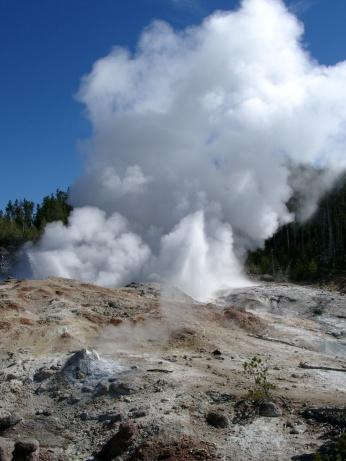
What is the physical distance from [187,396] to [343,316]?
14234mm

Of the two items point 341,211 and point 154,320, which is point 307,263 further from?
point 154,320

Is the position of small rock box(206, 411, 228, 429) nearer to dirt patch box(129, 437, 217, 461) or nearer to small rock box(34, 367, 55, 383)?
dirt patch box(129, 437, 217, 461)

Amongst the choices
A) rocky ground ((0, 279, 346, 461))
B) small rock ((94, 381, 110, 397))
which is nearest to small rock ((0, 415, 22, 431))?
rocky ground ((0, 279, 346, 461))

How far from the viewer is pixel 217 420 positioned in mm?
11523

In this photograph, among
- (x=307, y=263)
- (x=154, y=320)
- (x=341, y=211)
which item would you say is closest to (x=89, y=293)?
(x=154, y=320)

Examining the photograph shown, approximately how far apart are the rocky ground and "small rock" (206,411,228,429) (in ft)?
0.09

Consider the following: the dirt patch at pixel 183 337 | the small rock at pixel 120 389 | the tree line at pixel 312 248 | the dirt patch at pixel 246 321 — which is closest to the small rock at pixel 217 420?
the small rock at pixel 120 389

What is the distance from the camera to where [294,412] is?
38.7 ft

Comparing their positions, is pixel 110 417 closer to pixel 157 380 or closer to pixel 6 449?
pixel 157 380

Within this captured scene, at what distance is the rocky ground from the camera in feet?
A: 36.0

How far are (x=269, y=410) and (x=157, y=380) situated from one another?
123 inches

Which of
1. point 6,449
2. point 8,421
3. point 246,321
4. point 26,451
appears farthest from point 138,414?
point 246,321

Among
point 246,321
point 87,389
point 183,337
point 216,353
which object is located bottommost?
point 87,389

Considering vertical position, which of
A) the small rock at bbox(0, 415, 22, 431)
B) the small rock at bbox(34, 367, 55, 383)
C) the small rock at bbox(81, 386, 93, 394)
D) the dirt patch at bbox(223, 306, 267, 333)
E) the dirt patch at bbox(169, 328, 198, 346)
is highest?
the dirt patch at bbox(223, 306, 267, 333)
